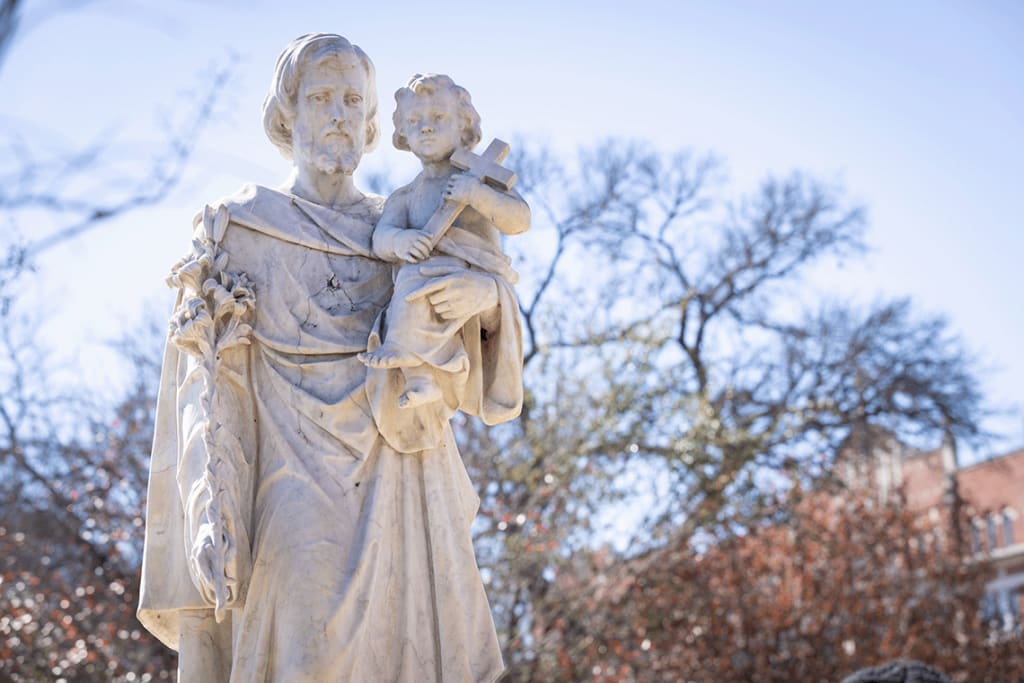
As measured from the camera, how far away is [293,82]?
5.79 m

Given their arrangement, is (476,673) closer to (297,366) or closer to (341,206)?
(297,366)

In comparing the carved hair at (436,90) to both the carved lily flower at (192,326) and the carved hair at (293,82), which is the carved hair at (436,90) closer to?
the carved hair at (293,82)

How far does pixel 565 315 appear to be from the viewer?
18781mm

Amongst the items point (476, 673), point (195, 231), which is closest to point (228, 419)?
point (195, 231)

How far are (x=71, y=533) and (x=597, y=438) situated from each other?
5590 millimetres

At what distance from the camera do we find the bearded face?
18.8 feet

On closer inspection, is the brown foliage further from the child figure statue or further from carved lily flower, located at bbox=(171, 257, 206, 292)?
carved lily flower, located at bbox=(171, 257, 206, 292)

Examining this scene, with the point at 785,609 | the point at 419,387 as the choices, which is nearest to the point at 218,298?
the point at 419,387

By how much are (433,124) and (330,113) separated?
42cm

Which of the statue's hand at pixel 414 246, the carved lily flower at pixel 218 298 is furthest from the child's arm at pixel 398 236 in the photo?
the carved lily flower at pixel 218 298

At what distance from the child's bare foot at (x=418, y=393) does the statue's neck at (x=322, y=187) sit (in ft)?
2.81

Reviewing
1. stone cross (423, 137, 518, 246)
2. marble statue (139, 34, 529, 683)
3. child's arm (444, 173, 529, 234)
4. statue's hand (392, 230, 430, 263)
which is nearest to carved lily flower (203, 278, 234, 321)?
marble statue (139, 34, 529, 683)

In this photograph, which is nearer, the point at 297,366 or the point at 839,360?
the point at 297,366

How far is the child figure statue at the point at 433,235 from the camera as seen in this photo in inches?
209
